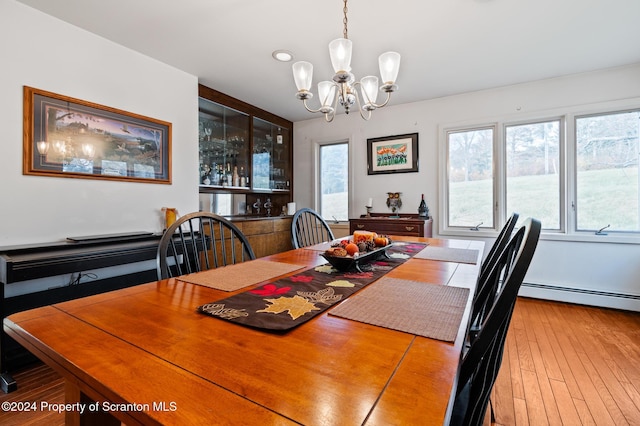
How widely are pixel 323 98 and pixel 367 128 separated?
2.50 metres

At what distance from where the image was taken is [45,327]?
73 centimetres

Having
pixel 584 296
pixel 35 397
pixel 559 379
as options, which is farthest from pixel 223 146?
pixel 584 296

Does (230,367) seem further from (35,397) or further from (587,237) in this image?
(587,237)

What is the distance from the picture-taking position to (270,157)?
4555mm

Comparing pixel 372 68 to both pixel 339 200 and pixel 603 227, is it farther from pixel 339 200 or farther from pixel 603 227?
pixel 603 227

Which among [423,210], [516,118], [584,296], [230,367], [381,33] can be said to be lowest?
[584,296]

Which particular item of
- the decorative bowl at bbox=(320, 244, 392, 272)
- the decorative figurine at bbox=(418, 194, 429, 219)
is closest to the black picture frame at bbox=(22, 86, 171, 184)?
the decorative bowl at bbox=(320, 244, 392, 272)

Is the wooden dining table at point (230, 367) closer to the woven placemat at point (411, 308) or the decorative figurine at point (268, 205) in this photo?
the woven placemat at point (411, 308)

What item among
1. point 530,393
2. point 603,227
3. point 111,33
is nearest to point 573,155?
point 603,227

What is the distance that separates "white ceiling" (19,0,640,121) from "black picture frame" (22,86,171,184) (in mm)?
632

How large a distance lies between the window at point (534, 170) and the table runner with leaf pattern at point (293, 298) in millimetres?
2942

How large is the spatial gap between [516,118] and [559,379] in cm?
279

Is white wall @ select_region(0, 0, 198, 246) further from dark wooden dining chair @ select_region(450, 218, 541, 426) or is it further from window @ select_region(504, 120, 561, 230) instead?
window @ select_region(504, 120, 561, 230)

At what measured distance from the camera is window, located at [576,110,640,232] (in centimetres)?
303
